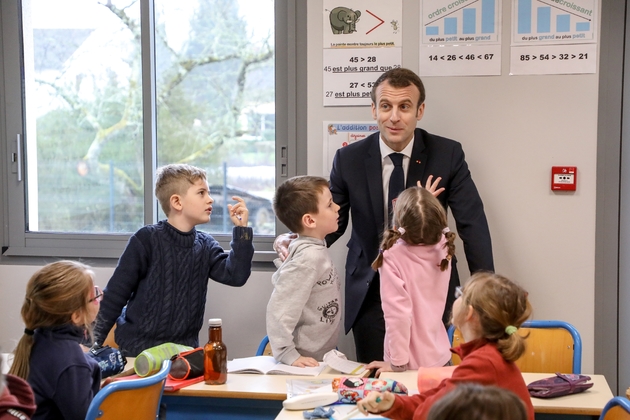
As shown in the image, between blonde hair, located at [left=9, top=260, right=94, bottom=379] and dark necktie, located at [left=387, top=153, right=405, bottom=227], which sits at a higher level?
dark necktie, located at [left=387, top=153, right=405, bottom=227]

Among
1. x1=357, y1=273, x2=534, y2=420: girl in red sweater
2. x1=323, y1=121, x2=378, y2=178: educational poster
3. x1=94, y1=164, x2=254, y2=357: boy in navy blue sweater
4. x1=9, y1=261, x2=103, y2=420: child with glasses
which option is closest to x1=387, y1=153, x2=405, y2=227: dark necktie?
x1=323, y1=121, x2=378, y2=178: educational poster

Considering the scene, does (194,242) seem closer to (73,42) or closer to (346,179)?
(346,179)

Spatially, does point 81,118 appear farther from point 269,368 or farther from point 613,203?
point 613,203

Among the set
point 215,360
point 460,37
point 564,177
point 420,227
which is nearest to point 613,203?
point 564,177

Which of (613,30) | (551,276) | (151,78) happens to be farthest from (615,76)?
(151,78)

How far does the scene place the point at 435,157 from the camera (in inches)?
117

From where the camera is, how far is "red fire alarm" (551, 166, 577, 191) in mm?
3240

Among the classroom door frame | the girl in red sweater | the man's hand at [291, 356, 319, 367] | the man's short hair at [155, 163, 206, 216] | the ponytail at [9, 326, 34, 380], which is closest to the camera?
the girl in red sweater

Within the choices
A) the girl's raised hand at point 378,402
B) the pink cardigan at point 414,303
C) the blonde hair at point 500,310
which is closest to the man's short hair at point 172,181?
the pink cardigan at point 414,303

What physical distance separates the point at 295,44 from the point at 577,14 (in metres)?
1.38

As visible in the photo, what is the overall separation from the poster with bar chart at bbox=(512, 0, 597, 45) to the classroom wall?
0.23 ft

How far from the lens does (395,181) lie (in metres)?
2.98

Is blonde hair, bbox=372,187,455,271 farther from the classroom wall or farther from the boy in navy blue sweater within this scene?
the classroom wall

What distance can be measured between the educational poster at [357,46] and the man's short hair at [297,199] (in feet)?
2.60
